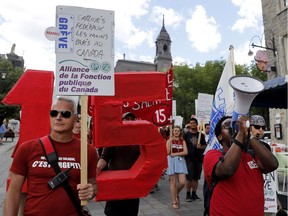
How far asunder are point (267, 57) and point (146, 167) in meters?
17.0

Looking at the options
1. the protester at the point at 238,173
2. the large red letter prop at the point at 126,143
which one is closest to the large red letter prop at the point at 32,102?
the large red letter prop at the point at 126,143

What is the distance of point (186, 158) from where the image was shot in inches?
294

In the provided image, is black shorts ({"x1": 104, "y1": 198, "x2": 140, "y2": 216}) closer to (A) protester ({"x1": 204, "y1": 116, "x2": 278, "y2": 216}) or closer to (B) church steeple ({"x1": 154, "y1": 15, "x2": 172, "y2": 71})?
(A) protester ({"x1": 204, "y1": 116, "x2": 278, "y2": 216})

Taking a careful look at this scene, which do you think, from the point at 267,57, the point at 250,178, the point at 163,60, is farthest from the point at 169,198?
the point at 163,60

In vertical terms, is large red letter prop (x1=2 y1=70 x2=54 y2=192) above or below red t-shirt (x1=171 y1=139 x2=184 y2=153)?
above

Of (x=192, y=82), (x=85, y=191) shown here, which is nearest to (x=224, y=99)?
(x=85, y=191)

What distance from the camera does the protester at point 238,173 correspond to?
2.41 m

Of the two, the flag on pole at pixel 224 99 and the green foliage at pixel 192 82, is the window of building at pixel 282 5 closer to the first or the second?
the flag on pole at pixel 224 99

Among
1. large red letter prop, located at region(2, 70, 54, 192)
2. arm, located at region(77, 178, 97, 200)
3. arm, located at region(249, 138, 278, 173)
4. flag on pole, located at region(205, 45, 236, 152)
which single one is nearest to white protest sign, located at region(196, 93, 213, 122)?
flag on pole, located at region(205, 45, 236, 152)

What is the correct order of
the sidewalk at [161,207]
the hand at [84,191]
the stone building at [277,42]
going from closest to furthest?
the hand at [84,191], the sidewalk at [161,207], the stone building at [277,42]

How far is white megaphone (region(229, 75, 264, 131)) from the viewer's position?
7.52 ft

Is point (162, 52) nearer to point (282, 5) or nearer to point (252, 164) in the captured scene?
point (282, 5)

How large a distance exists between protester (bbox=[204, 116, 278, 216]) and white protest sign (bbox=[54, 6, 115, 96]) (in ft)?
3.92

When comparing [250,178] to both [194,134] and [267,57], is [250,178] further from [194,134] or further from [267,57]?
[267,57]
